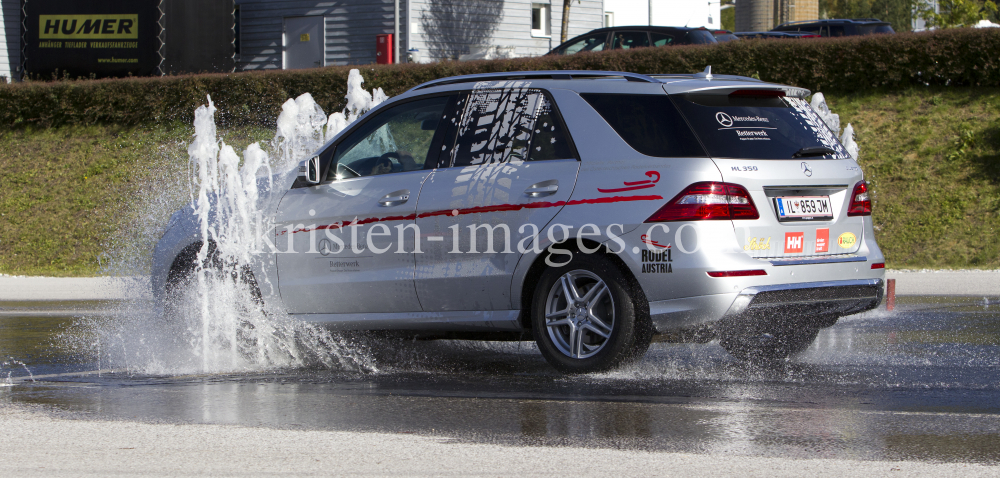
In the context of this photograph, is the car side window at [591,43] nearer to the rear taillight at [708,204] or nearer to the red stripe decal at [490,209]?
the red stripe decal at [490,209]

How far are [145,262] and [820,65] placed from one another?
13.7 metres

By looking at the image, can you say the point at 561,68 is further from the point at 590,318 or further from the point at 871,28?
the point at 590,318

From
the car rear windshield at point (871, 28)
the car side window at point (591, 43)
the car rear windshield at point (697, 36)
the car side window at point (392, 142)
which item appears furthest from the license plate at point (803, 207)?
the car rear windshield at point (871, 28)

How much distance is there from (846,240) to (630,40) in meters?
19.4

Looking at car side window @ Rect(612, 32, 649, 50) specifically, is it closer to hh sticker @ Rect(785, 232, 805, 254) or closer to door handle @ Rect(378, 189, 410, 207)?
door handle @ Rect(378, 189, 410, 207)

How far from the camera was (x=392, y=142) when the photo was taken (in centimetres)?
711

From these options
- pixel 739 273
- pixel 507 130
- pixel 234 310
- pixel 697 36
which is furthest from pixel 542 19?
pixel 739 273

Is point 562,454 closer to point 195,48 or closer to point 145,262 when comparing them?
point 145,262

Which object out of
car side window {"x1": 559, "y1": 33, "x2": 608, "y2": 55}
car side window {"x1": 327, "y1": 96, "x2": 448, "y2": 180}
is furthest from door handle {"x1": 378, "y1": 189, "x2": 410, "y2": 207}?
car side window {"x1": 559, "y1": 33, "x2": 608, "y2": 55}

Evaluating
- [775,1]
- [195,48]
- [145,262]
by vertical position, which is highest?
[775,1]

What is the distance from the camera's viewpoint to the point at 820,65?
18891mm

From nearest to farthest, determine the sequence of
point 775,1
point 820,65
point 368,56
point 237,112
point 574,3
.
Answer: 1. point 820,65
2. point 237,112
3. point 368,56
4. point 574,3
5. point 775,1

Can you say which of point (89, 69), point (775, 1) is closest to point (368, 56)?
point (89, 69)

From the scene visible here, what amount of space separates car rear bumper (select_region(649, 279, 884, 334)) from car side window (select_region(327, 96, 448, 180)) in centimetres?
193
